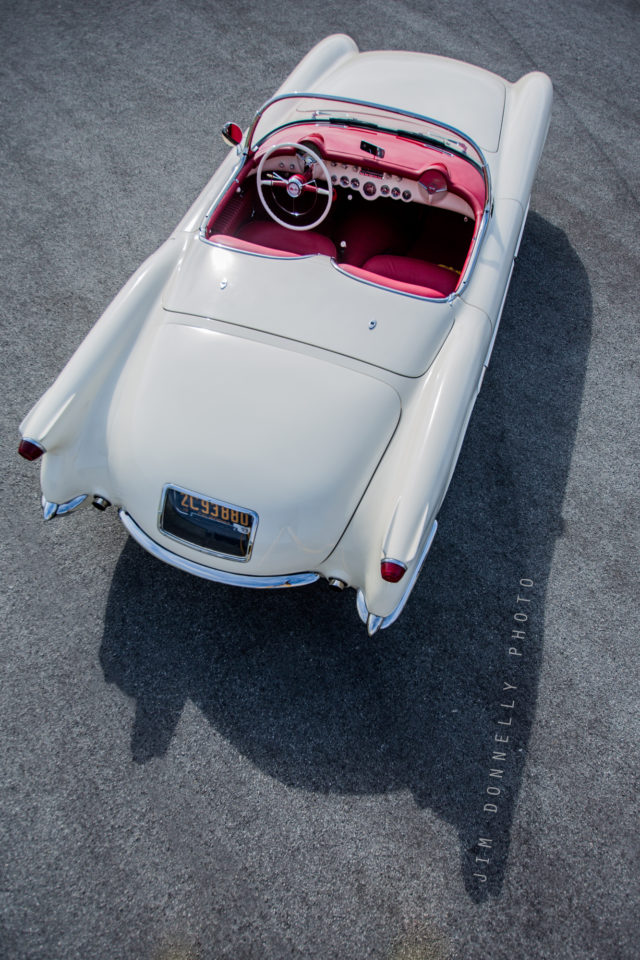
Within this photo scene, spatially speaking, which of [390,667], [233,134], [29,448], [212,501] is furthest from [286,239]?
[390,667]

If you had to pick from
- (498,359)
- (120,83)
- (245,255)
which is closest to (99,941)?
(245,255)

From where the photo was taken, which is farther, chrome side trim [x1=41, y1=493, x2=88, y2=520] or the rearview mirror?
the rearview mirror

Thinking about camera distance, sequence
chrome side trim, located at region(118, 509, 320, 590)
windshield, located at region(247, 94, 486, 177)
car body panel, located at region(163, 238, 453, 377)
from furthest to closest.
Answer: windshield, located at region(247, 94, 486, 177), car body panel, located at region(163, 238, 453, 377), chrome side trim, located at region(118, 509, 320, 590)

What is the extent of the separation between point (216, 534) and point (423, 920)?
1779 mm

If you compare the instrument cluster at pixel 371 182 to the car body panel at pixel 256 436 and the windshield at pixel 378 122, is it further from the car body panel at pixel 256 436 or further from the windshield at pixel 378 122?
the car body panel at pixel 256 436

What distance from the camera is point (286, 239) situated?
12.1 feet

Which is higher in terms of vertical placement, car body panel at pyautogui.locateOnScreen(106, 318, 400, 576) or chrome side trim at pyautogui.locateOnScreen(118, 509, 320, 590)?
car body panel at pyautogui.locateOnScreen(106, 318, 400, 576)

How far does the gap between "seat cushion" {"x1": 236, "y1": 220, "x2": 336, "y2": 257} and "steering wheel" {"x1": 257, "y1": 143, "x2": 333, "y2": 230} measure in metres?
0.06

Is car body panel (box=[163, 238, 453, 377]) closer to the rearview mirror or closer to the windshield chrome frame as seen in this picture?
the windshield chrome frame

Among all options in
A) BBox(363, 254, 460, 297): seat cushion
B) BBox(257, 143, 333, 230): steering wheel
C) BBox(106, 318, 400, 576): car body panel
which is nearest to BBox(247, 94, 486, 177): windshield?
BBox(257, 143, 333, 230): steering wheel

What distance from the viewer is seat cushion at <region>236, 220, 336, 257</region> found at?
364 centimetres

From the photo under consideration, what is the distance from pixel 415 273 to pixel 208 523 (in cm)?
179

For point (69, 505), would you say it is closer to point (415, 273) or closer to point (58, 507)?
point (58, 507)

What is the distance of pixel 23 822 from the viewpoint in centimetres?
281
